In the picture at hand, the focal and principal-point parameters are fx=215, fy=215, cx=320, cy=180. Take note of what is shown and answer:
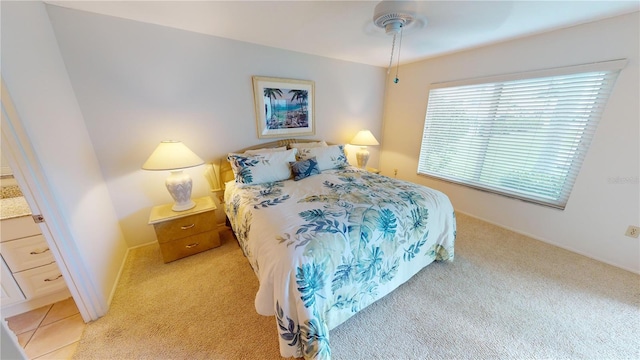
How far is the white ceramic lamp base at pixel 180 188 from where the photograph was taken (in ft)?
6.56

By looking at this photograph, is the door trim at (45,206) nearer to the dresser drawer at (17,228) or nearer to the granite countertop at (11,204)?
the dresser drawer at (17,228)

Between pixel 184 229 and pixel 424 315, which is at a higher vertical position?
pixel 184 229

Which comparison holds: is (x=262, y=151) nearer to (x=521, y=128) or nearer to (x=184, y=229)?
(x=184, y=229)

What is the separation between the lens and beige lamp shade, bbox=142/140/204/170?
183 centimetres

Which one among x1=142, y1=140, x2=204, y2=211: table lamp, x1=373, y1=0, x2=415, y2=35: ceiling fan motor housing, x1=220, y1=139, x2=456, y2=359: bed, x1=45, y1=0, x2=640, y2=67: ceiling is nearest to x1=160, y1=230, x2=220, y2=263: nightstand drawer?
x1=142, y1=140, x2=204, y2=211: table lamp

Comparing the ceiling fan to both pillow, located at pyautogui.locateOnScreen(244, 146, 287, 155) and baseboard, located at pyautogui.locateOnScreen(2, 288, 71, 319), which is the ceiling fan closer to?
pillow, located at pyautogui.locateOnScreen(244, 146, 287, 155)

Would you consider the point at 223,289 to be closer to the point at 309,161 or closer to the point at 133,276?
the point at 133,276

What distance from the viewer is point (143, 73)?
1.98 metres

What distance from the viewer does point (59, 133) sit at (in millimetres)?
1447

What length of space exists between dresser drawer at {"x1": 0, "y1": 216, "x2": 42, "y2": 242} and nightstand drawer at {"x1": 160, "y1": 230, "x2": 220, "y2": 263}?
77 centimetres

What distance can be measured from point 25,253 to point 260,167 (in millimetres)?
1710

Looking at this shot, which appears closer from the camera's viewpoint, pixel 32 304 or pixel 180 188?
pixel 32 304

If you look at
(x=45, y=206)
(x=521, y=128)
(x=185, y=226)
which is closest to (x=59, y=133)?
(x=45, y=206)

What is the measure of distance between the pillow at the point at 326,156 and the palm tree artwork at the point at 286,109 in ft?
1.57
